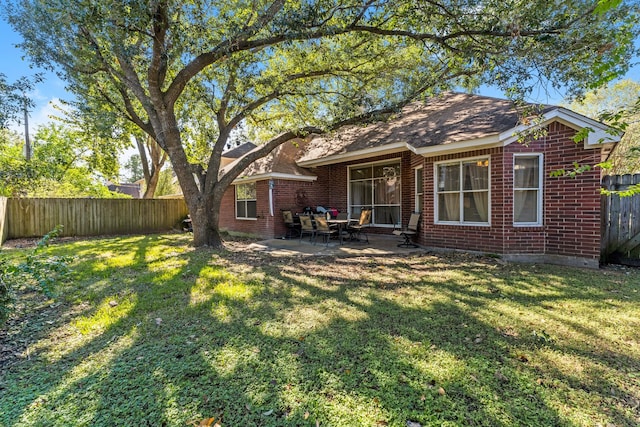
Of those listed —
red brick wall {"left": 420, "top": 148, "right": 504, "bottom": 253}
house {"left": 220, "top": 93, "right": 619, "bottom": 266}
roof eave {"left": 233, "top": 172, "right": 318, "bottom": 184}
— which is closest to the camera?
house {"left": 220, "top": 93, "right": 619, "bottom": 266}

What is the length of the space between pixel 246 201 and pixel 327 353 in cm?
1132

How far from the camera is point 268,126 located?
12.4m

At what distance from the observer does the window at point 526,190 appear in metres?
7.09

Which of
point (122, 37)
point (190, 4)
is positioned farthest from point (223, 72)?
point (122, 37)

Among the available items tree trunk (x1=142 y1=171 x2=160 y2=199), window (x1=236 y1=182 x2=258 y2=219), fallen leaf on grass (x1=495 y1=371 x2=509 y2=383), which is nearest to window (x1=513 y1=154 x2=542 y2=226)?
fallen leaf on grass (x1=495 y1=371 x2=509 y2=383)

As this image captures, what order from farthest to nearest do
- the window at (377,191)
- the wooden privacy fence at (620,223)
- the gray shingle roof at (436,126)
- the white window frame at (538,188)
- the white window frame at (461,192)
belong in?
the window at (377,191) → the gray shingle roof at (436,126) → the white window frame at (461,192) → the white window frame at (538,188) → the wooden privacy fence at (620,223)

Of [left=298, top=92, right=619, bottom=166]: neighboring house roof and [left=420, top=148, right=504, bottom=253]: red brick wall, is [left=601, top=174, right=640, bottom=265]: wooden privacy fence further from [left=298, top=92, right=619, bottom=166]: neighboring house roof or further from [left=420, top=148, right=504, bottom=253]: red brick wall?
[left=420, top=148, right=504, bottom=253]: red brick wall

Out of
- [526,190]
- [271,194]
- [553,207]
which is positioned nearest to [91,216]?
[271,194]

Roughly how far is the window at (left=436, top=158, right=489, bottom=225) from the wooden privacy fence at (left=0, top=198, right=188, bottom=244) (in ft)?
46.3

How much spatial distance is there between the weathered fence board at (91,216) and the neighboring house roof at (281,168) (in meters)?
6.01

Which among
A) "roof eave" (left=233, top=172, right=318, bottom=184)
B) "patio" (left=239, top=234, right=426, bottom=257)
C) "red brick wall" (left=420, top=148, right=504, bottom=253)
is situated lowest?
"patio" (left=239, top=234, right=426, bottom=257)

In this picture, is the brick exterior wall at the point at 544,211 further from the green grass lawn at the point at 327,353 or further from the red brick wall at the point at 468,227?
the green grass lawn at the point at 327,353

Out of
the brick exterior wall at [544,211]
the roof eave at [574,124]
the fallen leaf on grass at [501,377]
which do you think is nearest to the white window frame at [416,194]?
the brick exterior wall at [544,211]

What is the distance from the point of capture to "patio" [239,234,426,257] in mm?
8445
